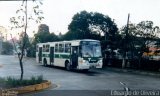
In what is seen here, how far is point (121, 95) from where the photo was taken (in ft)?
43.4

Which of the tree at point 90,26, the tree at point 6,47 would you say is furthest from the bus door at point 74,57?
the tree at point 6,47

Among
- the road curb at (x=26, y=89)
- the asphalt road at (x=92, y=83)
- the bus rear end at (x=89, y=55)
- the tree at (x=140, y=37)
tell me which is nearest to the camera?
the road curb at (x=26, y=89)

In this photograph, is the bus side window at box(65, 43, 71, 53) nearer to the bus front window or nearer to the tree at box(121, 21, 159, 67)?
the bus front window

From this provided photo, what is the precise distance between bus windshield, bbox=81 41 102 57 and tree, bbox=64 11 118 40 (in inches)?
551

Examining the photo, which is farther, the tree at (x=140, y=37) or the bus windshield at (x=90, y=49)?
the tree at (x=140, y=37)

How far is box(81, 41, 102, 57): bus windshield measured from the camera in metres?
26.3

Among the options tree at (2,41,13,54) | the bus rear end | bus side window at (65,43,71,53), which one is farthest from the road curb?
tree at (2,41,13,54)

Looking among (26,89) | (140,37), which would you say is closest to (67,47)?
(140,37)

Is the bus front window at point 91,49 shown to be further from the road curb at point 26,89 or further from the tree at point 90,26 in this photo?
the tree at point 90,26

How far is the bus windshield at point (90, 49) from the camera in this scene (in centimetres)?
2628

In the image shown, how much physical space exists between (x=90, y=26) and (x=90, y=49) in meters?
17.4

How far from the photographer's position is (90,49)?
26547 millimetres

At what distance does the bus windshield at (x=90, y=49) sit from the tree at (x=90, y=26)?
45.9 ft

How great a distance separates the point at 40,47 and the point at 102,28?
10.3 metres
